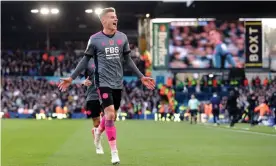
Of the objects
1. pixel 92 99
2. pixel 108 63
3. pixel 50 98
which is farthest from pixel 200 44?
pixel 108 63

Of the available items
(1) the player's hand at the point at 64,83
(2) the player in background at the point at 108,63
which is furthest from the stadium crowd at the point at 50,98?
(1) the player's hand at the point at 64,83

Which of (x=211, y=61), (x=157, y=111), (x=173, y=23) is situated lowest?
(x=157, y=111)

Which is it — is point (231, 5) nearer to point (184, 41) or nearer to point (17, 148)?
point (184, 41)

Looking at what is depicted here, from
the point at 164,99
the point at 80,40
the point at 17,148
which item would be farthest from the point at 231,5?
the point at 17,148

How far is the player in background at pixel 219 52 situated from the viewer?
43156 mm

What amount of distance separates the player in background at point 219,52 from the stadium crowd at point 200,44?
0.85 feet

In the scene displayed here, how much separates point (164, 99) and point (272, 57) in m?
8.36

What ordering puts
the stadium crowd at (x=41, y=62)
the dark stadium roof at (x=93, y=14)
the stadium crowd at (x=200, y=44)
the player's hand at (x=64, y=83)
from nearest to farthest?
the player's hand at (x=64, y=83) < the stadium crowd at (x=200, y=44) < the dark stadium roof at (x=93, y=14) < the stadium crowd at (x=41, y=62)

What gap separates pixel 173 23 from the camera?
Result: 43.5 m

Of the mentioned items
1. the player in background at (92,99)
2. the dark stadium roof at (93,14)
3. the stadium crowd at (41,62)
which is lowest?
the player in background at (92,99)

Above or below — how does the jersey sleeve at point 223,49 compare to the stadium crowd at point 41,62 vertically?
above

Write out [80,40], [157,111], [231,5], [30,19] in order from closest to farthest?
[157,111] → [231,5] → [30,19] → [80,40]

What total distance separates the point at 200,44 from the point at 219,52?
1508 mm

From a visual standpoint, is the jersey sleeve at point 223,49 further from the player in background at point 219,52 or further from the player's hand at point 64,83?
the player's hand at point 64,83
